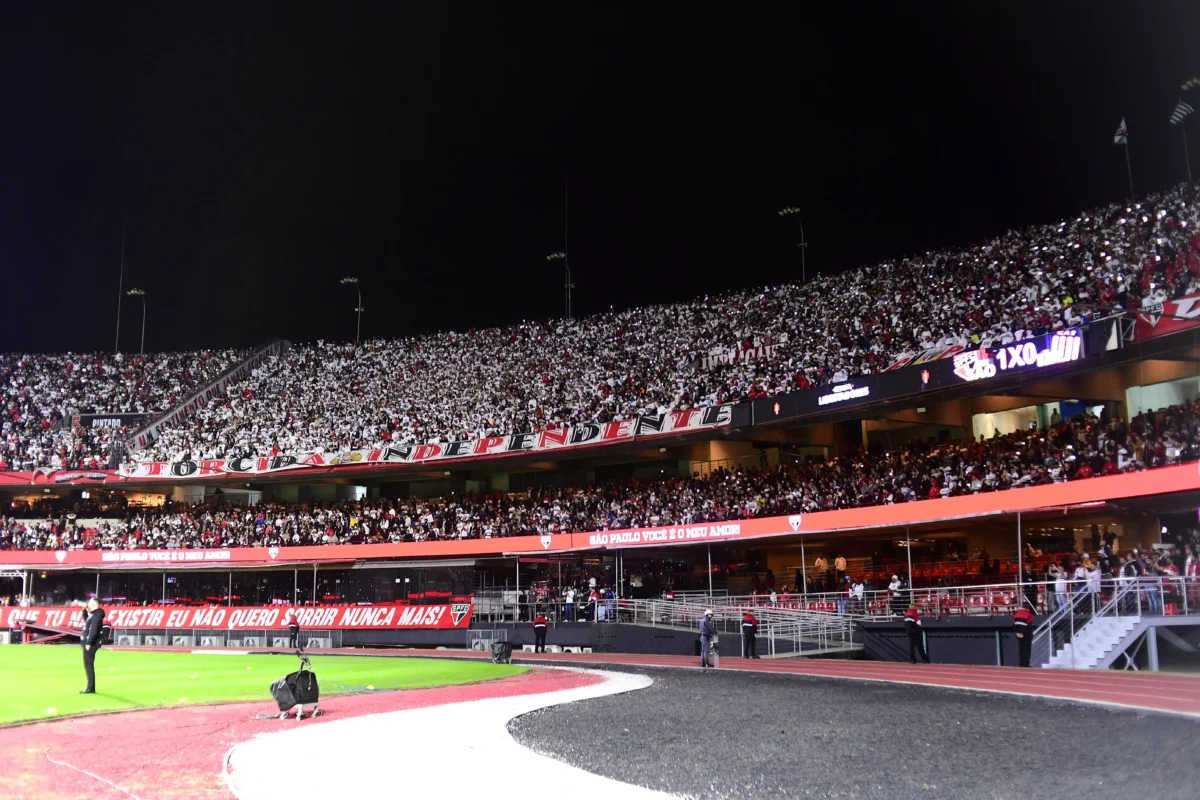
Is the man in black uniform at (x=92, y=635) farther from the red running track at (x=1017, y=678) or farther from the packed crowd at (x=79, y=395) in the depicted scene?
the packed crowd at (x=79, y=395)

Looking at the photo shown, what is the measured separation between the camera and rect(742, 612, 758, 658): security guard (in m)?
27.8

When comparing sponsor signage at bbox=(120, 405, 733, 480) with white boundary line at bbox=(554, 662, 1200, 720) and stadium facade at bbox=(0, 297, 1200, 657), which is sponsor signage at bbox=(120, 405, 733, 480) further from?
white boundary line at bbox=(554, 662, 1200, 720)

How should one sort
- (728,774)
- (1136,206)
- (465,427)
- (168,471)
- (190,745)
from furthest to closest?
(168,471), (465,427), (1136,206), (190,745), (728,774)

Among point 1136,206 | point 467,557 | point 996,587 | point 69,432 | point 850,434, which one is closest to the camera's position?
point 996,587

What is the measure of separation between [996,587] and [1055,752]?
15.0 metres

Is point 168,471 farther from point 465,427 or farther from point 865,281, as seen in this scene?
point 865,281

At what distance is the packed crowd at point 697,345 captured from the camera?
29.6m

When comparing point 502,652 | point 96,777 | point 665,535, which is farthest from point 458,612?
point 96,777

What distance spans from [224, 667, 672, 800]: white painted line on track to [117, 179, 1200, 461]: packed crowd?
2146 cm

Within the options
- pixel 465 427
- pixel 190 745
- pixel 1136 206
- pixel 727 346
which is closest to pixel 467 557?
pixel 465 427

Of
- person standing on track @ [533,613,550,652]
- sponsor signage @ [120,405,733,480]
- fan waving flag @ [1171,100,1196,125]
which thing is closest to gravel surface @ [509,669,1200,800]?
person standing on track @ [533,613,550,652]

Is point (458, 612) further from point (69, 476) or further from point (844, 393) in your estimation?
point (69, 476)

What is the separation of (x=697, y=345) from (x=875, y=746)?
111 ft

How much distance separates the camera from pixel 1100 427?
2664 cm
